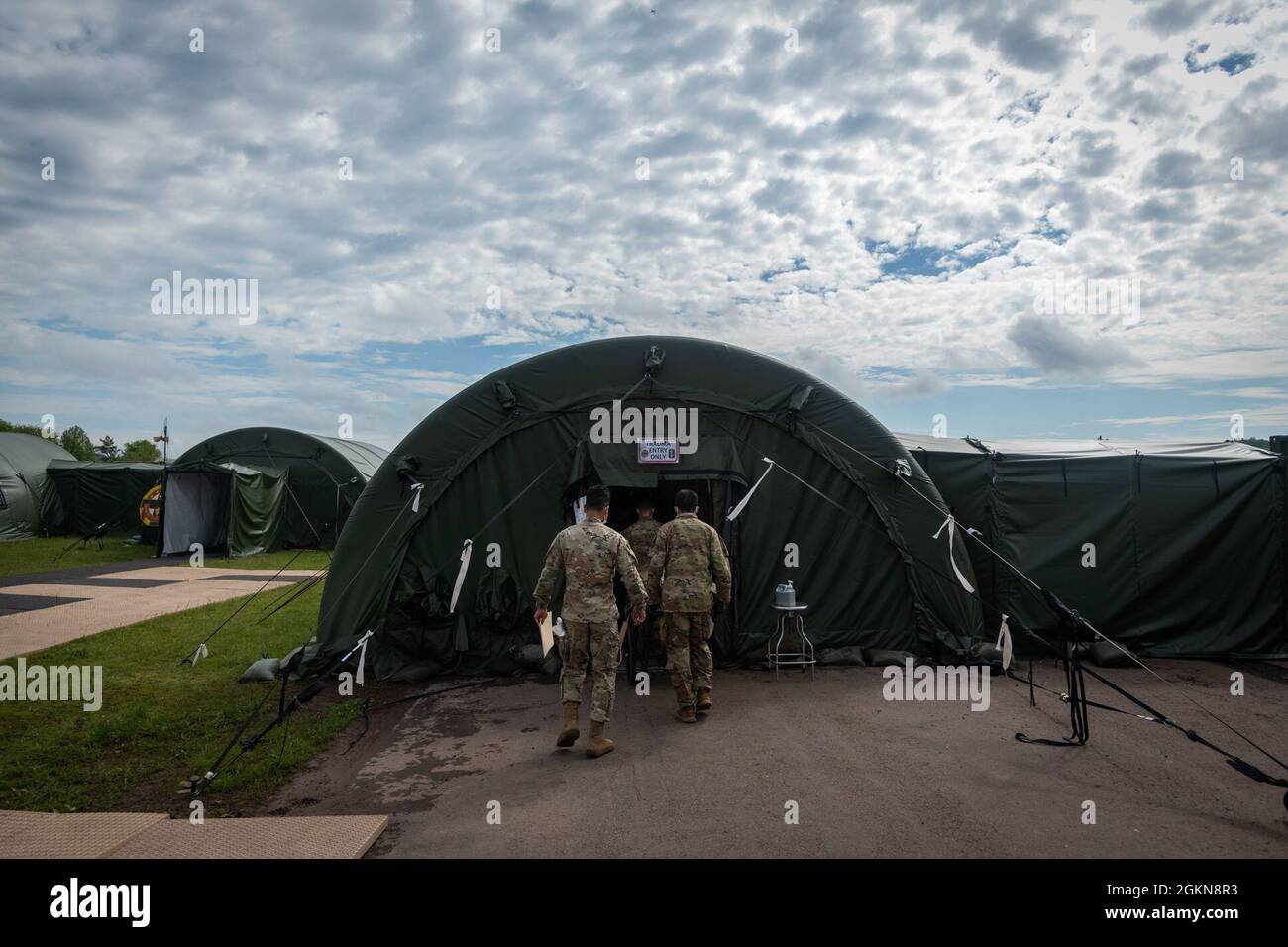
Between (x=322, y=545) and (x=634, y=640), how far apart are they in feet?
54.9

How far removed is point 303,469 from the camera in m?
22.2

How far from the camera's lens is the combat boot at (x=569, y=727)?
6.01 meters

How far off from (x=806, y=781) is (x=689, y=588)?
2145mm

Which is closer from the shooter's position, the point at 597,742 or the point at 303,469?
the point at 597,742

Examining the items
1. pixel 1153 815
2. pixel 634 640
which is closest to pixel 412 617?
pixel 634 640

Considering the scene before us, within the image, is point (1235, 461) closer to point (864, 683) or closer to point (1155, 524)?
point (1155, 524)

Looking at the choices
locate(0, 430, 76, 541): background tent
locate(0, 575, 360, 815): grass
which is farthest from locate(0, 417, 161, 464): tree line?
locate(0, 575, 360, 815): grass

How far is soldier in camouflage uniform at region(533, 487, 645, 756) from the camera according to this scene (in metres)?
6.04

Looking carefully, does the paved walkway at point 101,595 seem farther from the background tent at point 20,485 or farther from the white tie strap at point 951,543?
the white tie strap at point 951,543

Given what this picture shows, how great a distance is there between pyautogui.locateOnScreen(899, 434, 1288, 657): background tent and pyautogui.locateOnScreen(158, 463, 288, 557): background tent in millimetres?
18337

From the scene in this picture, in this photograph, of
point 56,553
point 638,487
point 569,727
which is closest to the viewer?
point 569,727

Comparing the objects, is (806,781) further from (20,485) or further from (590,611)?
(20,485)

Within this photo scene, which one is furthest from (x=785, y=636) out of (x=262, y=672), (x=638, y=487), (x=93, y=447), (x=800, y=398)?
(x=93, y=447)

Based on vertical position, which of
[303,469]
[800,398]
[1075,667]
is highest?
[800,398]
